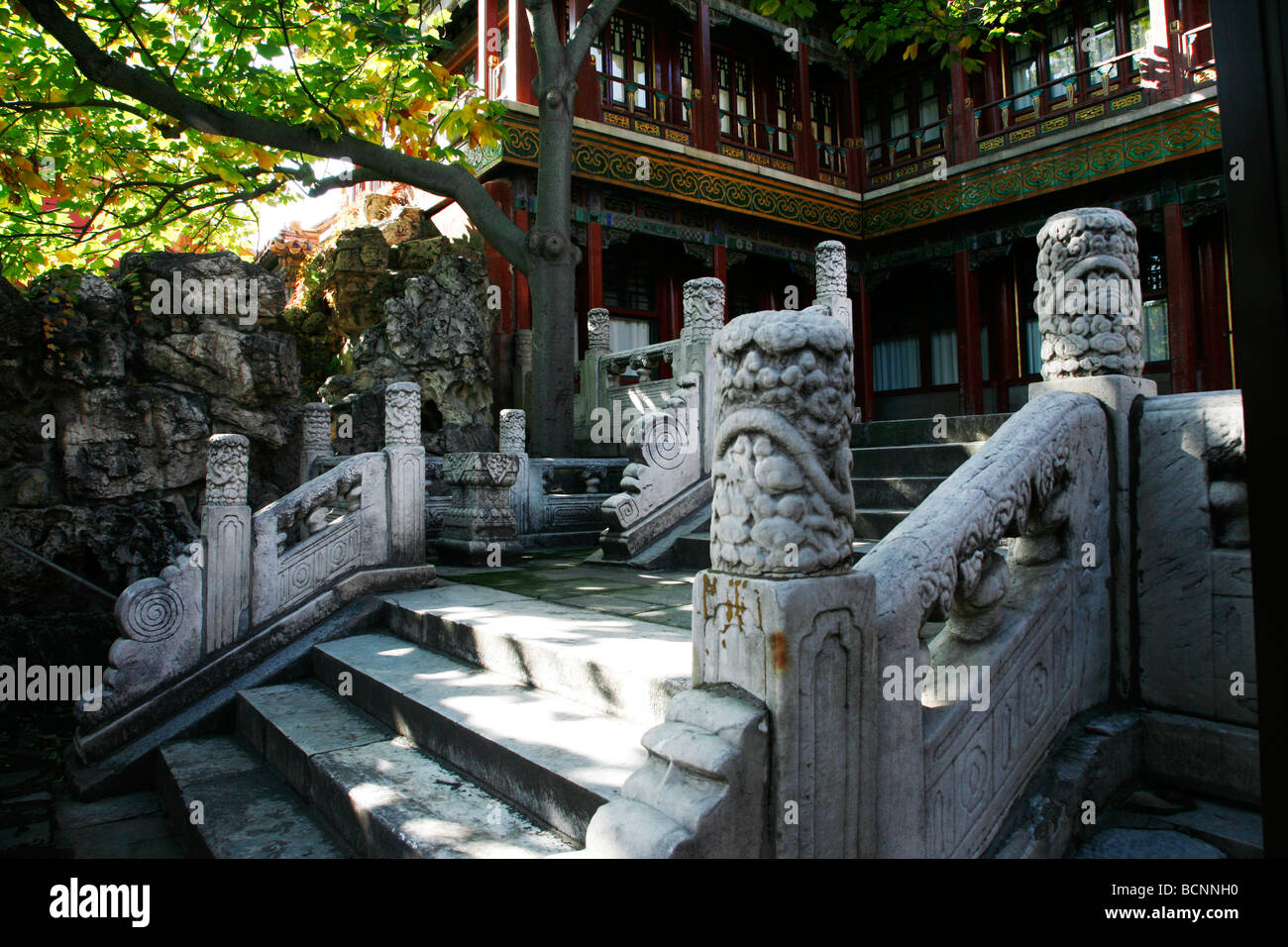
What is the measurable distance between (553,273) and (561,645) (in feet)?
22.3

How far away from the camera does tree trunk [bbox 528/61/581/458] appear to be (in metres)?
9.26

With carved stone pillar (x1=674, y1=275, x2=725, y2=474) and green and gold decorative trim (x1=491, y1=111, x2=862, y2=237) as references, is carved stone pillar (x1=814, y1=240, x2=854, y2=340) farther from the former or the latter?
green and gold decorative trim (x1=491, y1=111, x2=862, y2=237)

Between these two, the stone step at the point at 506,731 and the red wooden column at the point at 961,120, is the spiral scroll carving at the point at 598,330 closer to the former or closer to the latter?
the stone step at the point at 506,731

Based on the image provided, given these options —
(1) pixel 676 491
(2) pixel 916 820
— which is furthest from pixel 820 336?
(1) pixel 676 491

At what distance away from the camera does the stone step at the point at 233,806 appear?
2980 mm

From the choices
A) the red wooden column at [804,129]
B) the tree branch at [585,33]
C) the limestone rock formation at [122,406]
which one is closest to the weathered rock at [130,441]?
the limestone rock formation at [122,406]

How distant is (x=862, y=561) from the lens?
2.14m

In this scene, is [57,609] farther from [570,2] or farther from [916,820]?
[570,2]

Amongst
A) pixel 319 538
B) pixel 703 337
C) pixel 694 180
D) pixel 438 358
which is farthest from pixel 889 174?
pixel 319 538

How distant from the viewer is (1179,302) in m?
12.7

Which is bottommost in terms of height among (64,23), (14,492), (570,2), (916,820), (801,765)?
(916,820)

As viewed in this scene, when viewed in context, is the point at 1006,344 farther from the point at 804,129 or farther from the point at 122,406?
the point at 122,406

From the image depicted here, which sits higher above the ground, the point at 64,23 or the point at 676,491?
the point at 64,23
